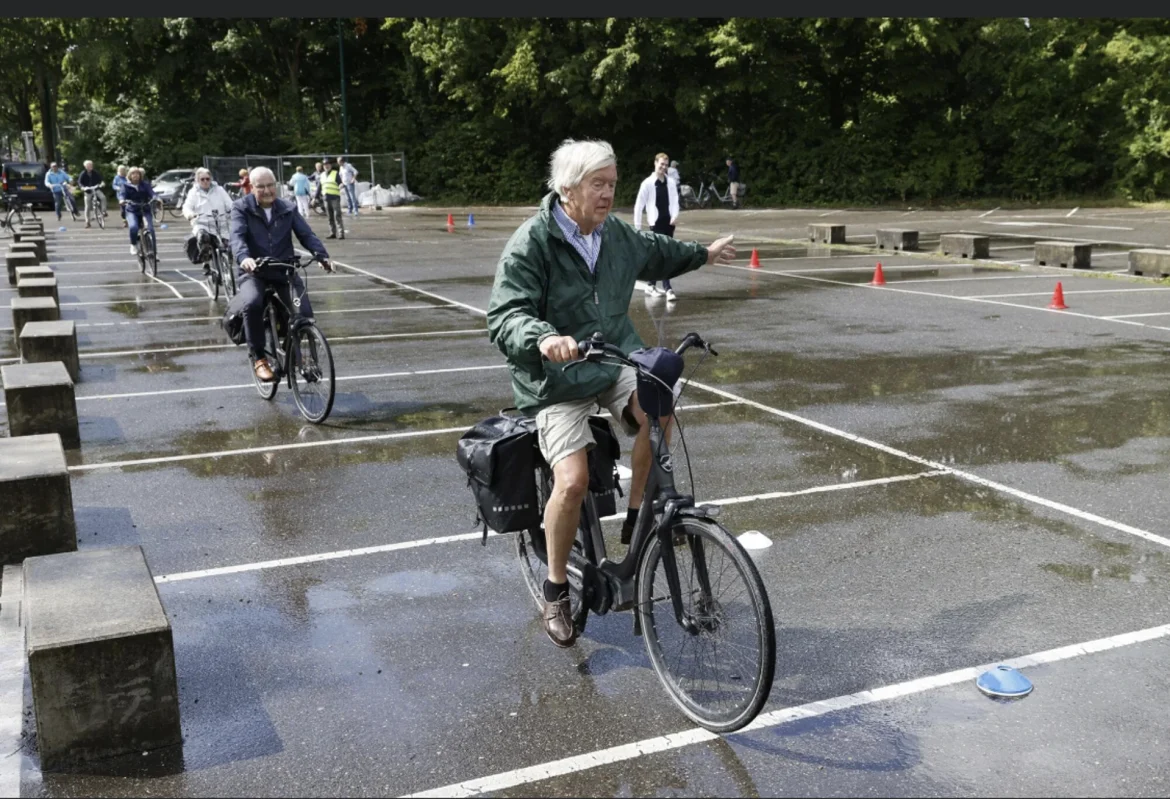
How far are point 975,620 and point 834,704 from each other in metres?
1.09

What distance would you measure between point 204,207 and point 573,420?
533 inches

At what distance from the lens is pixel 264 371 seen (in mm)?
9898

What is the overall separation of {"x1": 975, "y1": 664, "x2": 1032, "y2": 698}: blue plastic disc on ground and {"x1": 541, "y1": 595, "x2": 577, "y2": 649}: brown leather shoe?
153 centimetres

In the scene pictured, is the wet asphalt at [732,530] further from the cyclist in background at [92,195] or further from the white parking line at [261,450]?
the cyclist in background at [92,195]

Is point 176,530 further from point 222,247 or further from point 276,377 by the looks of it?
point 222,247

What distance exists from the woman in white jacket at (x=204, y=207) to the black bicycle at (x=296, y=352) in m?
7.27

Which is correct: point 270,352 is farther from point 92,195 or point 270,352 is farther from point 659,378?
point 92,195

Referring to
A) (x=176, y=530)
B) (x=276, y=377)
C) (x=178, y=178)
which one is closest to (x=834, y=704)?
(x=176, y=530)

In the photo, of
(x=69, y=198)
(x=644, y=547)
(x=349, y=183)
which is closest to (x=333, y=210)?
(x=349, y=183)

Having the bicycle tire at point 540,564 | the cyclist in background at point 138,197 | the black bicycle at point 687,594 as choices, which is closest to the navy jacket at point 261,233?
the bicycle tire at point 540,564

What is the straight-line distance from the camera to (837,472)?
760 centimetres

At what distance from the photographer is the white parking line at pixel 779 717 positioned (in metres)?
3.91

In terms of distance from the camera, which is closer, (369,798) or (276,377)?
(369,798)

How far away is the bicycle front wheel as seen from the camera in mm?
3922
